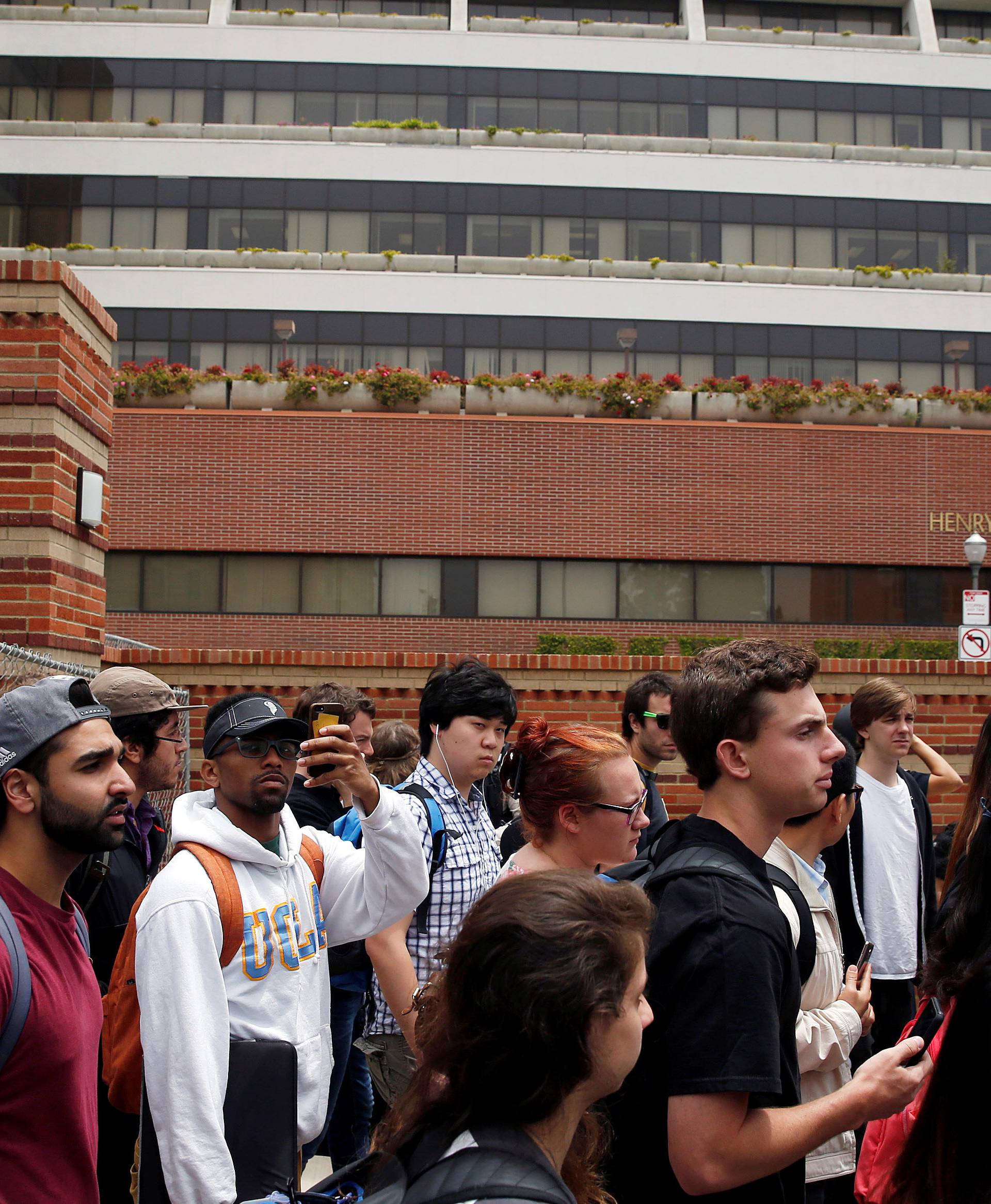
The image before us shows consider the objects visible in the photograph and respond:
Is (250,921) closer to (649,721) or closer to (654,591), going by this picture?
(649,721)

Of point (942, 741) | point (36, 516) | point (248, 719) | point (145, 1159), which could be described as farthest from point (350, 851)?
point (942, 741)

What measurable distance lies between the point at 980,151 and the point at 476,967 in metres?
33.2

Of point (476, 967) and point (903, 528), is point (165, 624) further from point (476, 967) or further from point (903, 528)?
point (476, 967)

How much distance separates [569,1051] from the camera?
1743 millimetres

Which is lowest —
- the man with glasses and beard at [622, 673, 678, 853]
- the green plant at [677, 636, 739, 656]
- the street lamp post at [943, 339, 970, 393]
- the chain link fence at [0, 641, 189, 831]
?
the man with glasses and beard at [622, 673, 678, 853]

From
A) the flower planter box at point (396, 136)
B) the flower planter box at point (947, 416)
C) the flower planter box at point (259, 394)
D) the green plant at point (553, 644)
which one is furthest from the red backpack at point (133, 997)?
the flower planter box at point (396, 136)

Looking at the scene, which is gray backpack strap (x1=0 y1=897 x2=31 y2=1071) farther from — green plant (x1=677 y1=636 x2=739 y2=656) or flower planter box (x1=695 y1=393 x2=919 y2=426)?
flower planter box (x1=695 y1=393 x2=919 y2=426)

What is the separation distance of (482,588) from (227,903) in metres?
20.9

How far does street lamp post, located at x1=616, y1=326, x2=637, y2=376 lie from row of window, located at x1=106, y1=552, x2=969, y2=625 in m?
6.24

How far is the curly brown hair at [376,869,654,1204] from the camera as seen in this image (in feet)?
5.63

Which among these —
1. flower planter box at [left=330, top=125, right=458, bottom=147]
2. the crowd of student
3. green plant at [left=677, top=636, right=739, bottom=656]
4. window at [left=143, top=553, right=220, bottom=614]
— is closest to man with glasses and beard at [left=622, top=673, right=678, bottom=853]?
the crowd of student

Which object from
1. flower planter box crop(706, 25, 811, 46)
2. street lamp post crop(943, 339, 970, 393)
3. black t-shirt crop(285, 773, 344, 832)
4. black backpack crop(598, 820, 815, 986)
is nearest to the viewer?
black backpack crop(598, 820, 815, 986)

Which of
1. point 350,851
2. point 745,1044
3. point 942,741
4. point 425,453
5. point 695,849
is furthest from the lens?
point 425,453

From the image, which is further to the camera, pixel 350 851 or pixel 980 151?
pixel 980 151
